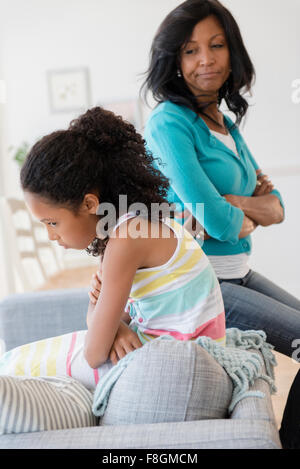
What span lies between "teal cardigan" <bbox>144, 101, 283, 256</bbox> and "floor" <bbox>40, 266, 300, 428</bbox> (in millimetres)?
913

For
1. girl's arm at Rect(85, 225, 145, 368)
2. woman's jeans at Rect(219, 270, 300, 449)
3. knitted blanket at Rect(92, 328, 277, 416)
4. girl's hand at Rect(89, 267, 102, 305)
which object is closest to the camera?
knitted blanket at Rect(92, 328, 277, 416)

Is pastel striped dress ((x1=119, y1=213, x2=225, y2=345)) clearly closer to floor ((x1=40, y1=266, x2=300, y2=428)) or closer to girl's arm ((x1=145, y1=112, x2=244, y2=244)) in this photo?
girl's arm ((x1=145, y1=112, x2=244, y2=244))

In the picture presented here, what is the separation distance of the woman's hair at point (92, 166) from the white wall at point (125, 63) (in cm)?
292

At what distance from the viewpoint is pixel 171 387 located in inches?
32.6

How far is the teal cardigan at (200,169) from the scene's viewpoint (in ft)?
4.44

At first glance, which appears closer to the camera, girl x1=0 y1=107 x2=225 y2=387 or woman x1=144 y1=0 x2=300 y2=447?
girl x1=0 y1=107 x2=225 y2=387

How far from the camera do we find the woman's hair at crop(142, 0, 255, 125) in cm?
140

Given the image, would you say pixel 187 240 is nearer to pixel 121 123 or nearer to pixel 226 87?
pixel 121 123

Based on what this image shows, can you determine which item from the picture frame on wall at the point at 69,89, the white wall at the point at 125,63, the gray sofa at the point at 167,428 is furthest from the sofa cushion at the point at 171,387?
the picture frame on wall at the point at 69,89

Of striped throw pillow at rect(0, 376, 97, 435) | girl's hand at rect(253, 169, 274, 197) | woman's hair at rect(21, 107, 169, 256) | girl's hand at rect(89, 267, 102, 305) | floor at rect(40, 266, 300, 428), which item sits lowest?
floor at rect(40, 266, 300, 428)

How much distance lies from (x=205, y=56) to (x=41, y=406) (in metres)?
1.02

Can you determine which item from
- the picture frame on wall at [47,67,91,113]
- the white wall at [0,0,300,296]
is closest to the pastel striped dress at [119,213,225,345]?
the white wall at [0,0,300,296]
